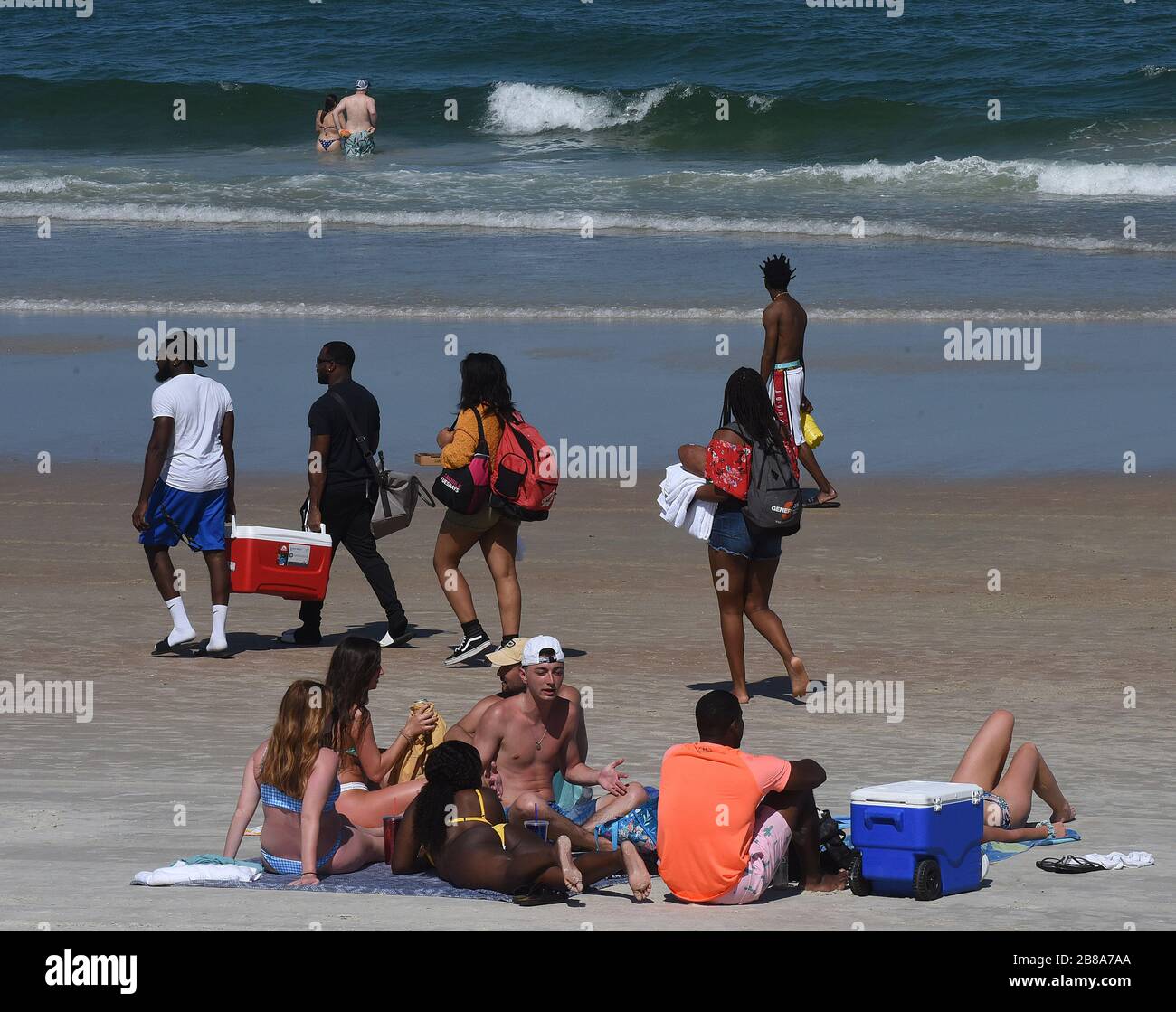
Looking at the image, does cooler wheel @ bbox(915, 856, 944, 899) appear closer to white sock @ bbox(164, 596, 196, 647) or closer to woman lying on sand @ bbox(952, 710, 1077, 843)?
woman lying on sand @ bbox(952, 710, 1077, 843)

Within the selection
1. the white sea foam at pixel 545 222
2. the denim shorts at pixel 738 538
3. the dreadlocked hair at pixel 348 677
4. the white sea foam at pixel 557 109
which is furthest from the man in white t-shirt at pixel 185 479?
the white sea foam at pixel 557 109

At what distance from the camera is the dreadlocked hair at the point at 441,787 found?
6.27 m

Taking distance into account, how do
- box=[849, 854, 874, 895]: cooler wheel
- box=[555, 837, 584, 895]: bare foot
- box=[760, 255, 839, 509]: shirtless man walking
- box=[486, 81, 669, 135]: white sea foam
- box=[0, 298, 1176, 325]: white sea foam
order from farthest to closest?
box=[486, 81, 669, 135]: white sea foam → box=[0, 298, 1176, 325]: white sea foam → box=[760, 255, 839, 509]: shirtless man walking → box=[849, 854, 874, 895]: cooler wheel → box=[555, 837, 584, 895]: bare foot

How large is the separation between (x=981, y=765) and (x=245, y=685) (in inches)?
158

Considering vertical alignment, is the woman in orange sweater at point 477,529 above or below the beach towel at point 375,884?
above

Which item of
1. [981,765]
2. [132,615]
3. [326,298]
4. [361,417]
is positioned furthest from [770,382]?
[326,298]

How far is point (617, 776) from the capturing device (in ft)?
22.0

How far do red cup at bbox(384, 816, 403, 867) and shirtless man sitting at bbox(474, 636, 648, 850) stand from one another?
445 mm

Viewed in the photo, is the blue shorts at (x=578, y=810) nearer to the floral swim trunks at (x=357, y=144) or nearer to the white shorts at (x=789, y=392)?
the white shorts at (x=789, y=392)

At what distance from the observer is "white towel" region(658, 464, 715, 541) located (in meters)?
8.77

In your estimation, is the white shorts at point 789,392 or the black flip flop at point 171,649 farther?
the white shorts at point 789,392

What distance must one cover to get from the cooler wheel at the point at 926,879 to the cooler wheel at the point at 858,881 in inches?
7.6

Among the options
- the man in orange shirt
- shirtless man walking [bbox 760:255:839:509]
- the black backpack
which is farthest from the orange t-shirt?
shirtless man walking [bbox 760:255:839:509]

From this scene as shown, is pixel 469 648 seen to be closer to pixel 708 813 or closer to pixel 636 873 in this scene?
pixel 708 813
